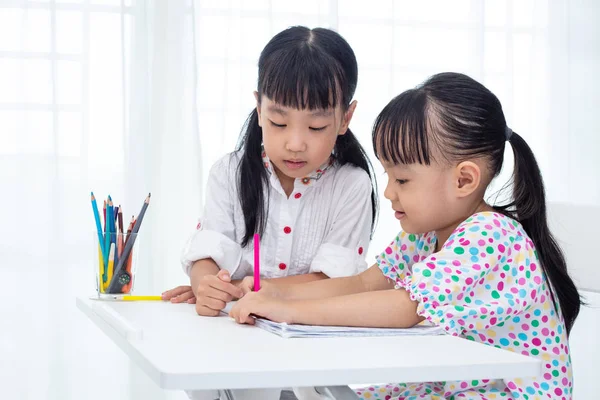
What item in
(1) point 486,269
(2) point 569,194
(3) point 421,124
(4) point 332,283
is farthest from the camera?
(2) point 569,194

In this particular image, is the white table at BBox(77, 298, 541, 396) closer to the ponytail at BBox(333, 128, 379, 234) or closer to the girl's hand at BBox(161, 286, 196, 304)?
the girl's hand at BBox(161, 286, 196, 304)

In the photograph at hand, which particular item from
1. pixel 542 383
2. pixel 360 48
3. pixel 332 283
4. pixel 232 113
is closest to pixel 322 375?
pixel 542 383

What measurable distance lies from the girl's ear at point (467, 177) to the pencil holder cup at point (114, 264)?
0.54 m

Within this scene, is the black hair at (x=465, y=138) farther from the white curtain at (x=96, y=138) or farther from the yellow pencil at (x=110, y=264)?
the white curtain at (x=96, y=138)

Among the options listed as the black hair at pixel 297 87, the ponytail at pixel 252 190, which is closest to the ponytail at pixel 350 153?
the black hair at pixel 297 87

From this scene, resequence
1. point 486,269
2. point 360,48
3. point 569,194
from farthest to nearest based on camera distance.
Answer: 1. point 569,194
2. point 360,48
3. point 486,269

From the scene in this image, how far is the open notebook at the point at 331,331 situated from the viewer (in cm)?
86

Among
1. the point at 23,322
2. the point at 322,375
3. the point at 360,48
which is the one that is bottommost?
the point at 23,322

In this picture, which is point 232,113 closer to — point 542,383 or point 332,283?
point 332,283

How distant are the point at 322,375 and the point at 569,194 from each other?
2469mm

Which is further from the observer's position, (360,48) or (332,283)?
(360,48)

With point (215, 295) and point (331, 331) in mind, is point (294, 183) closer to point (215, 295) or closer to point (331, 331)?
point (215, 295)

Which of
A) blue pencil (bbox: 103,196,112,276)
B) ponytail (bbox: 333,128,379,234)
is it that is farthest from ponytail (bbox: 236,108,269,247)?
blue pencil (bbox: 103,196,112,276)

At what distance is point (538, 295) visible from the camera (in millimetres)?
1031
